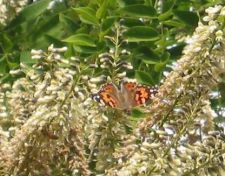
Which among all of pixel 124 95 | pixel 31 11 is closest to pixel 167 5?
pixel 31 11

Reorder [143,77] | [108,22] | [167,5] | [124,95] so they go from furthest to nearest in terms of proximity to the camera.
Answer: [167,5] → [108,22] → [143,77] → [124,95]

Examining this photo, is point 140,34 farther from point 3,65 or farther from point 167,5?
point 3,65

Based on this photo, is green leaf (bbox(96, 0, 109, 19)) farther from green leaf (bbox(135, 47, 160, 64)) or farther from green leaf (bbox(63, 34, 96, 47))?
green leaf (bbox(135, 47, 160, 64))

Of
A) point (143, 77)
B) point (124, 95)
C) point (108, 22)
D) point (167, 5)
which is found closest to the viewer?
point (124, 95)

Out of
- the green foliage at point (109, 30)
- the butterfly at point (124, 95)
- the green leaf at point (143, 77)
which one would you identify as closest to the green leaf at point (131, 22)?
the green foliage at point (109, 30)

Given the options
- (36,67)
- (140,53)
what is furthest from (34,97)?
(140,53)

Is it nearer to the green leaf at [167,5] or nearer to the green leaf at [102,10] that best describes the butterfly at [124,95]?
the green leaf at [102,10]

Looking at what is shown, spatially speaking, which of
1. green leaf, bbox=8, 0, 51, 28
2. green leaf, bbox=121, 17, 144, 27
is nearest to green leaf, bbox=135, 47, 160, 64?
green leaf, bbox=121, 17, 144, 27

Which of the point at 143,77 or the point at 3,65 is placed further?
the point at 3,65
